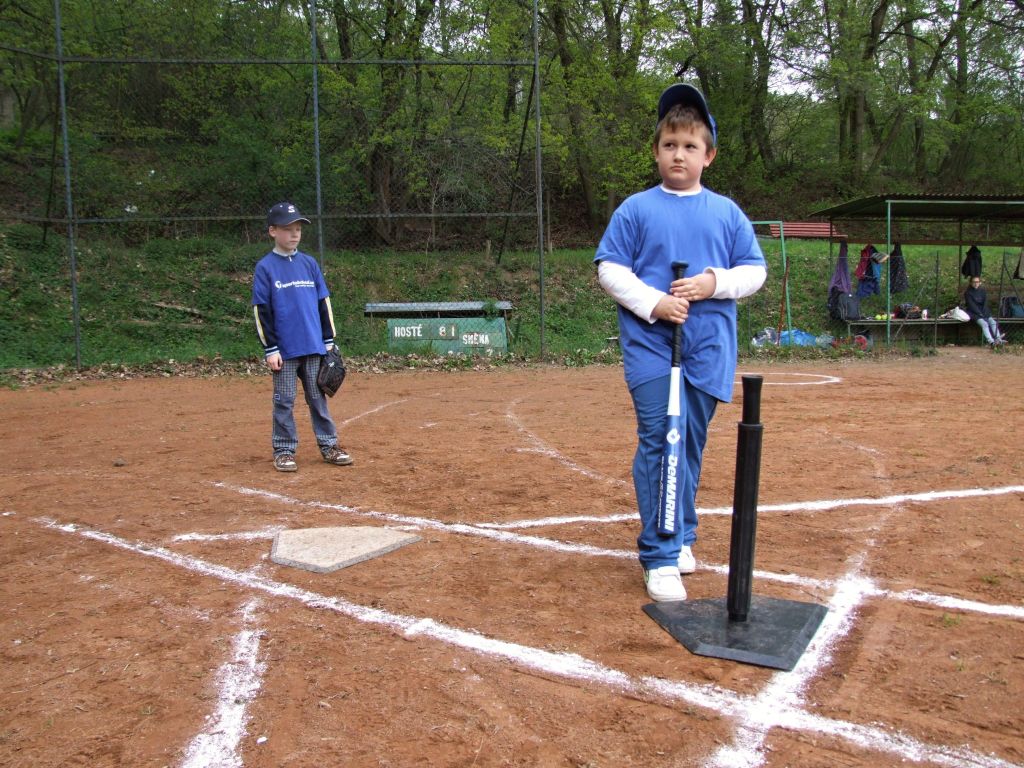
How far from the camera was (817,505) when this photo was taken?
459cm

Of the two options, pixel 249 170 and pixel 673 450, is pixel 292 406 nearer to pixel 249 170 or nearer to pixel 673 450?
pixel 673 450

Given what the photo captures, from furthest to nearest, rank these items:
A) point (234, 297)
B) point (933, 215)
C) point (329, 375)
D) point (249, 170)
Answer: point (933, 215) < point (234, 297) < point (249, 170) < point (329, 375)

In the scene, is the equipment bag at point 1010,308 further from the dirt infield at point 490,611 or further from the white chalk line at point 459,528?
the white chalk line at point 459,528

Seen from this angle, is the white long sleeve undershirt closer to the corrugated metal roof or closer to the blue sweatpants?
the blue sweatpants

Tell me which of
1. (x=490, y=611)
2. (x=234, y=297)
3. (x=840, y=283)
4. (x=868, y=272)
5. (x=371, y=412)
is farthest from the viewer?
(x=868, y=272)

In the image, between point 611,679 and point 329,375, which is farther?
point 329,375

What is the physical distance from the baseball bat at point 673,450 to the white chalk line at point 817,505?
1.16 m

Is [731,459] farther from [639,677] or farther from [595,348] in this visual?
[595,348]

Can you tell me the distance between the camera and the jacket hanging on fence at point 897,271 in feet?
54.4

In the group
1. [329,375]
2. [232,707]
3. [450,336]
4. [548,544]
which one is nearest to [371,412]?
[329,375]

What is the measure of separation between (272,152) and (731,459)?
12.4 metres

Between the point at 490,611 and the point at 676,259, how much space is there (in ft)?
5.27

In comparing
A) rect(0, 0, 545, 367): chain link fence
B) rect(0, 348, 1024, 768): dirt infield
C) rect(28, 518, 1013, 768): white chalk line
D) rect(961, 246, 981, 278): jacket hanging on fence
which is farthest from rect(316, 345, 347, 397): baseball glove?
rect(961, 246, 981, 278): jacket hanging on fence

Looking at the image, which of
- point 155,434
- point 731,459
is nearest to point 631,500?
point 731,459
